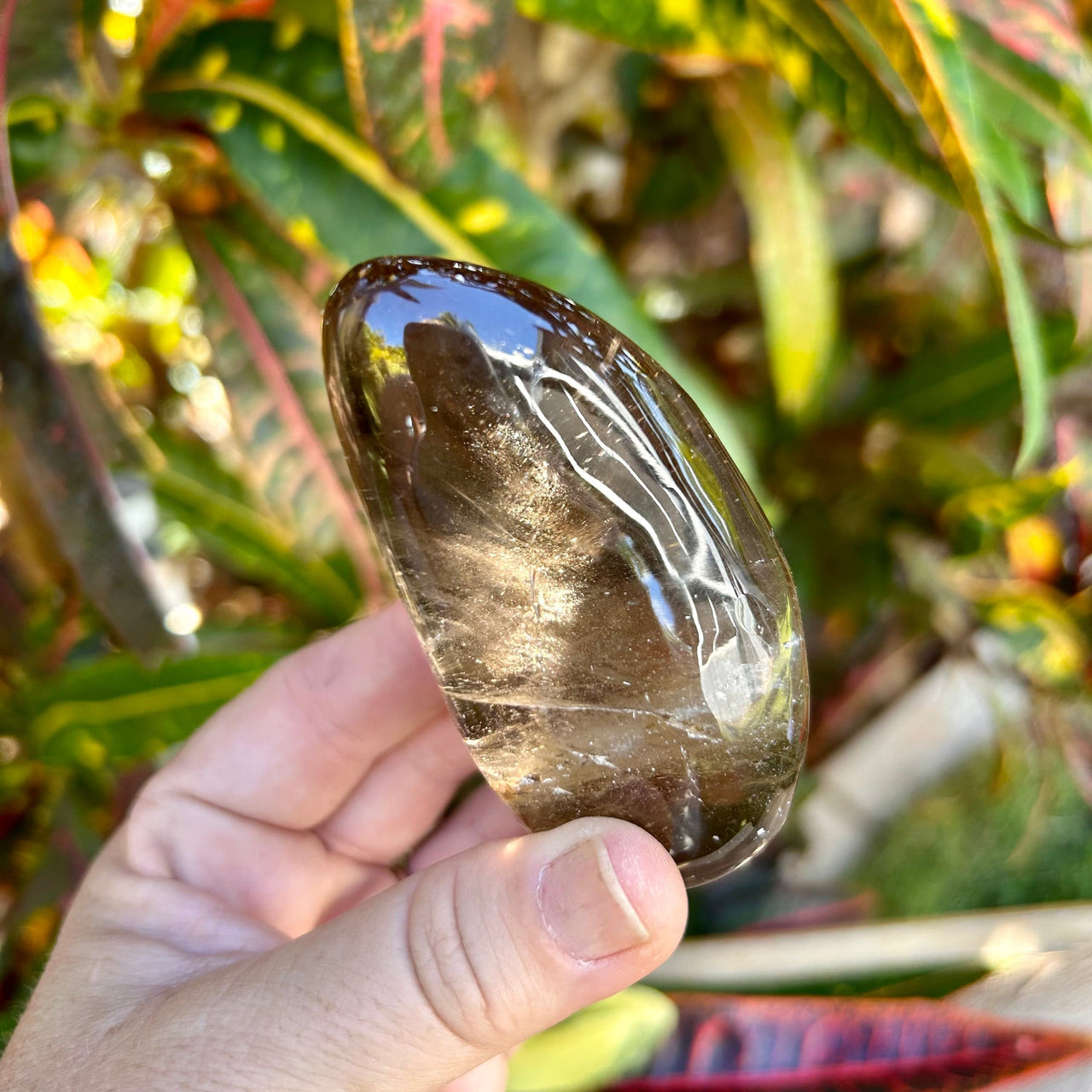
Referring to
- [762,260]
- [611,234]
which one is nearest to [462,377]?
[762,260]

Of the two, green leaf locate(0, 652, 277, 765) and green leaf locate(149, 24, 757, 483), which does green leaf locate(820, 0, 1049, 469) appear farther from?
green leaf locate(0, 652, 277, 765)

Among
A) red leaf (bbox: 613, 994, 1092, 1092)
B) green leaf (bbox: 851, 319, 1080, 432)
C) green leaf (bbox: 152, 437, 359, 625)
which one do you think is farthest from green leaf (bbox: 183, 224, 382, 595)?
green leaf (bbox: 851, 319, 1080, 432)

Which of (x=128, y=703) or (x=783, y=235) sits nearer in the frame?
(x=128, y=703)

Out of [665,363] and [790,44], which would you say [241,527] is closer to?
[665,363]

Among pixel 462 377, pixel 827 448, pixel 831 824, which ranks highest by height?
pixel 462 377

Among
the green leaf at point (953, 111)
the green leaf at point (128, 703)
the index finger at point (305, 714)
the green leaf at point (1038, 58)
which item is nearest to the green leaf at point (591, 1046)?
the index finger at point (305, 714)

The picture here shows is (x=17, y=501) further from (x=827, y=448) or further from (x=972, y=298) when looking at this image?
(x=972, y=298)

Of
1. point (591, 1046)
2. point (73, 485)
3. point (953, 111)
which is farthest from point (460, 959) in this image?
point (953, 111)
